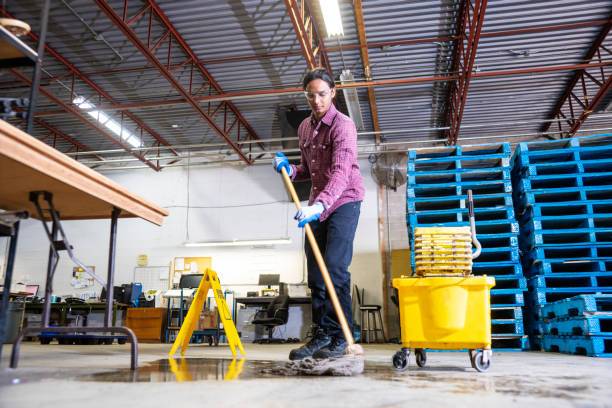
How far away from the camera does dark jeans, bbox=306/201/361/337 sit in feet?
9.16

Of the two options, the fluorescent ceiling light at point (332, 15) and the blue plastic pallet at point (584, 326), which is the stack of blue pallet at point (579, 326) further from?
the fluorescent ceiling light at point (332, 15)

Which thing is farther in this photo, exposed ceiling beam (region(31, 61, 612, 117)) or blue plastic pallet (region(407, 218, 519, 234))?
exposed ceiling beam (region(31, 61, 612, 117))

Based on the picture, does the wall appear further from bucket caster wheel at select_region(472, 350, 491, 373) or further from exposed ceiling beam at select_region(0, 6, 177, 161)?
bucket caster wheel at select_region(472, 350, 491, 373)

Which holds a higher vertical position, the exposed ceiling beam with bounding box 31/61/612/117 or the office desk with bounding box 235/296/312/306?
the exposed ceiling beam with bounding box 31/61/612/117

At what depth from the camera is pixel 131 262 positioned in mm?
12695

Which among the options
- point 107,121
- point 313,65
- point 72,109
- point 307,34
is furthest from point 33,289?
point 307,34

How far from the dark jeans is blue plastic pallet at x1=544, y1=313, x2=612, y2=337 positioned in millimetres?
2679

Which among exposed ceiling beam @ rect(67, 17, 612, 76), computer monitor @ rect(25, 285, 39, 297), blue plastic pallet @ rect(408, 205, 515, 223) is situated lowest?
computer monitor @ rect(25, 285, 39, 297)

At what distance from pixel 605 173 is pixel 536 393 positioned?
171 inches

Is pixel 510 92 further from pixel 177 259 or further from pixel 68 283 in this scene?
pixel 68 283

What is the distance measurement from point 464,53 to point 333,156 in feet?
22.0

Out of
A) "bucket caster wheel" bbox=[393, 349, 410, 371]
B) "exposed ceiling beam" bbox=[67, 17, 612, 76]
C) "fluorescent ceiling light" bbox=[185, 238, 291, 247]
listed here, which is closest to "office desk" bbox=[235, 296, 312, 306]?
"fluorescent ceiling light" bbox=[185, 238, 291, 247]

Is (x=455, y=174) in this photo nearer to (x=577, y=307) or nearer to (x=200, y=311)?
(x=577, y=307)

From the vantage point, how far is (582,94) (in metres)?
10.2
